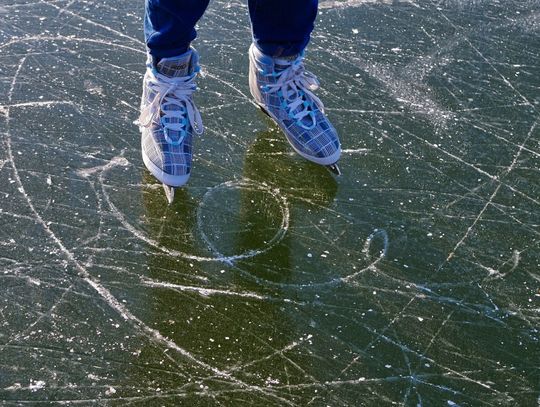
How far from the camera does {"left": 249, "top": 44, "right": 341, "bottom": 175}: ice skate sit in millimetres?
2277

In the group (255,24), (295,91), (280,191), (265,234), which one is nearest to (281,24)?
(255,24)

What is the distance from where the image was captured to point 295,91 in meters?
2.34

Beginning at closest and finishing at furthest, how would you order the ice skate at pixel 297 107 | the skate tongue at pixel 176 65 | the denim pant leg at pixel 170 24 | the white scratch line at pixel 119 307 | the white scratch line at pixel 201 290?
the white scratch line at pixel 119 307
the white scratch line at pixel 201 290
the denim pant leg at pixel 170 24
the skate tongue at pixel 176 65
the ice skate at pixel 297 107

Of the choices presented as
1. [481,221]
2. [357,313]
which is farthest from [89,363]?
[481,221]

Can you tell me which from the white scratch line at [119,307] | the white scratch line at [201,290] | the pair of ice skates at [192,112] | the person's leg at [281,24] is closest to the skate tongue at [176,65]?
the pair of ice skates at [192,112]

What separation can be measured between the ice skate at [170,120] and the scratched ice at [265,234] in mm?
63

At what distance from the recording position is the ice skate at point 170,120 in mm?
2135

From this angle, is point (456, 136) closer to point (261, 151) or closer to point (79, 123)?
point (261, 151)

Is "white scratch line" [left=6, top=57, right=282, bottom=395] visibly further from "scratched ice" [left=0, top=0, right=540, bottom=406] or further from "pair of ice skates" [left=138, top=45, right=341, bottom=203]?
"pair of ice skates" [left=138, top=45, right=341, bottom=203]

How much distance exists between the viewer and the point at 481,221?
7.16 feet

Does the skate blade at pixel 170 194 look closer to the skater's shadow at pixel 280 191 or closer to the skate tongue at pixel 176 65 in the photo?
the skater's shadow at pixel 280 191

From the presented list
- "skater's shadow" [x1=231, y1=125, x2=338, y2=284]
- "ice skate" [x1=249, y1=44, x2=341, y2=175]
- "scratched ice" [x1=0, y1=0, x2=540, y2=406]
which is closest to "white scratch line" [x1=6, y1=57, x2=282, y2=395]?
"scratched ice" [x1=0, y1=0, x2=540, y2=406]

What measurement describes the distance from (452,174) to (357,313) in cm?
64

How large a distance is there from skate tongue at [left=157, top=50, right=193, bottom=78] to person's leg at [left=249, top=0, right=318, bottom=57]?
199 mm
